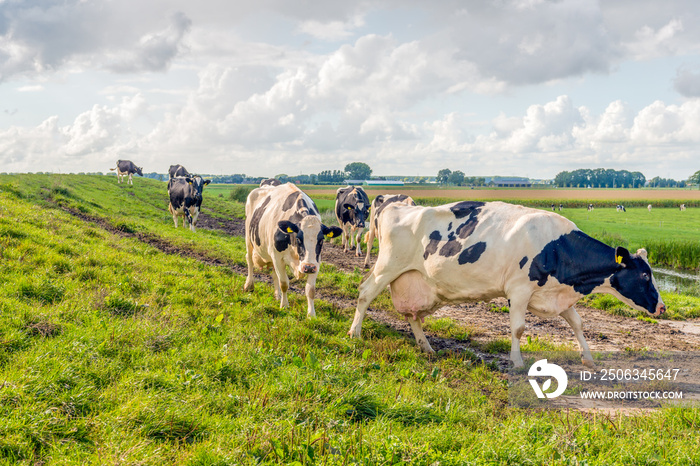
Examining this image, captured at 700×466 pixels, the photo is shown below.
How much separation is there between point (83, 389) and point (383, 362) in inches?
136

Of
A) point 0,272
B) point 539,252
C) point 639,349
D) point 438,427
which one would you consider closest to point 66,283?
point 0,272

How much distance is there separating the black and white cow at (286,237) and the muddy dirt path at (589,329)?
1666 millimetres

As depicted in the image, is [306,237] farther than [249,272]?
No

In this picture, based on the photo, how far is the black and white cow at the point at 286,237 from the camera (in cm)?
826

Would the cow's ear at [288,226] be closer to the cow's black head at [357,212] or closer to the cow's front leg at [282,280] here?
the cow's front leg at [282,280]

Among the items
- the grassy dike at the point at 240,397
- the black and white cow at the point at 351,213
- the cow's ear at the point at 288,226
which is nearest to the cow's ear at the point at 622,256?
the grassy dike at the point at 240,397

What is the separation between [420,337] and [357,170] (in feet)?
480

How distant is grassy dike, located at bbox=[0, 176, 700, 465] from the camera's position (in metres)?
3.45

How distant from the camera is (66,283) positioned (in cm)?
710

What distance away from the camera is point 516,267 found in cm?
686

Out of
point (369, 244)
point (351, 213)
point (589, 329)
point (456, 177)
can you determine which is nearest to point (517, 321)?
point (589, 329)

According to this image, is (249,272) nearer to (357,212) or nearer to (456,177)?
(357,212)

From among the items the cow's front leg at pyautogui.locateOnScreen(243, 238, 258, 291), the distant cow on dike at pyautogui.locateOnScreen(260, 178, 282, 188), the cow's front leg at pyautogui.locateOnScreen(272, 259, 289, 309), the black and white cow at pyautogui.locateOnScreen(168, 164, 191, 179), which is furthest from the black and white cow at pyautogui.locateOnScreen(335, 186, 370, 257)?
the black and white cow at pyautogui.locateOnScreen(168, 164, 191, 179)

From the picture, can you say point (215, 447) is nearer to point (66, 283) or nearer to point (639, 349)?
point (66, 283)
